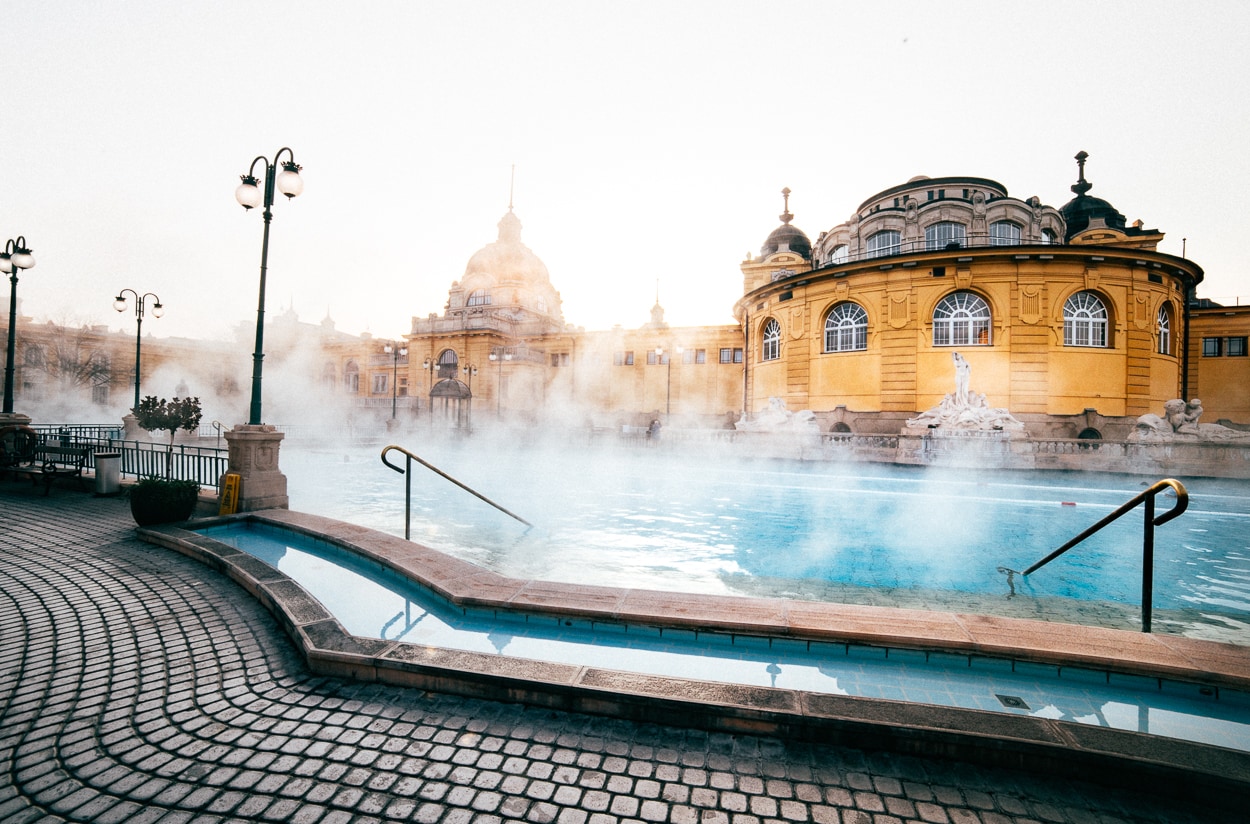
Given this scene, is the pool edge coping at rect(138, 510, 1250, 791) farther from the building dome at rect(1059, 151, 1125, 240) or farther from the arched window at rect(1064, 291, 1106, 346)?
the building dome at rect(1059, 151, 1125, 240)

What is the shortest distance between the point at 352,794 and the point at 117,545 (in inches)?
262

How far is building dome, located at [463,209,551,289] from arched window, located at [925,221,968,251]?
37514 millimetres

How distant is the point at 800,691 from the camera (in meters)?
3.04

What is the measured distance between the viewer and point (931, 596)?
19.6 ft

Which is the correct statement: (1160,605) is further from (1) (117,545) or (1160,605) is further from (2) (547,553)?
(1) (117,545)

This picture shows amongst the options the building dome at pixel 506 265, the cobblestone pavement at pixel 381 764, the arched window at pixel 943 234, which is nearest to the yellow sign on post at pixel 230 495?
the cobblestone pavement at pixel 381 764

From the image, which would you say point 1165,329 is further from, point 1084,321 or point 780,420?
point 780,420

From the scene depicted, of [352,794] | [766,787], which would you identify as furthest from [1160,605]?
[352,794]

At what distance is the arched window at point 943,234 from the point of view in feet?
91.8

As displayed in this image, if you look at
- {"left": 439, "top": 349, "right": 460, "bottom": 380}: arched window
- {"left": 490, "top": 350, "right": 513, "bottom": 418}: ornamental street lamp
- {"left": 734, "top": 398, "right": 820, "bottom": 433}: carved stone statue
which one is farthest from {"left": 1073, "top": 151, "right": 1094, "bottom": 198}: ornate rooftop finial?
{"left": 439, "top": 349, "right": 460, "bottom": 380}: arched window

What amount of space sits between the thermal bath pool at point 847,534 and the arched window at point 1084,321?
10.4m

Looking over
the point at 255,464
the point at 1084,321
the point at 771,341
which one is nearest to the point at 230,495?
the point at 255,464

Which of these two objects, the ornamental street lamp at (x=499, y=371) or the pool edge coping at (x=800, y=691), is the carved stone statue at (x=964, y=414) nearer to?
the pool edge coping at (x=800, y=691)

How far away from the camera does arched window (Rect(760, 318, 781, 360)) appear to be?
99.0 feet
